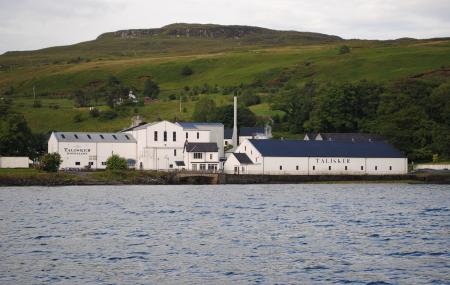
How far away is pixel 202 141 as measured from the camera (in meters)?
121

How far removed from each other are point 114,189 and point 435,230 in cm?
4772

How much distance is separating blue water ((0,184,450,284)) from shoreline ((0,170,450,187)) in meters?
21.6

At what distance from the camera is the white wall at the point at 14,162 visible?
356ft

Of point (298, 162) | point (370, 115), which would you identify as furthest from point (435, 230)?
point (370, 115)

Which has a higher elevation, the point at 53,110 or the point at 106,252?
the point at 53,110

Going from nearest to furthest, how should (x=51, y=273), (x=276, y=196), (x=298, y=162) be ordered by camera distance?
(x=51, y=273) → (x=276, y=196) → (x=298, y=162)

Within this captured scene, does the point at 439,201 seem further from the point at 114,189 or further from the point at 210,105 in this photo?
the point at 210,105

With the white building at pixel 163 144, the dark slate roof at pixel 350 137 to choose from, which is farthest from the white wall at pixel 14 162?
the dark slate roof at pixel 350 137

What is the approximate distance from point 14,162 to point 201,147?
80.2ft

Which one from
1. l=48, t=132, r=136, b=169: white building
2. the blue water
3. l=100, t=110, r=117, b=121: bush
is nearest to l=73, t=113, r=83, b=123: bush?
l=100, t=110, r=117, b=121: bush

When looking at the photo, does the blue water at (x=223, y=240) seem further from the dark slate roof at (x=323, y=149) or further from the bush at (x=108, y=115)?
the bush at (x=108, y=115)

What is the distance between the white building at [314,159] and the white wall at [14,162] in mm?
25820

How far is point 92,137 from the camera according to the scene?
118m

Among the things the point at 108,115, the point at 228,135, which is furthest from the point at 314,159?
the point at 108,115
